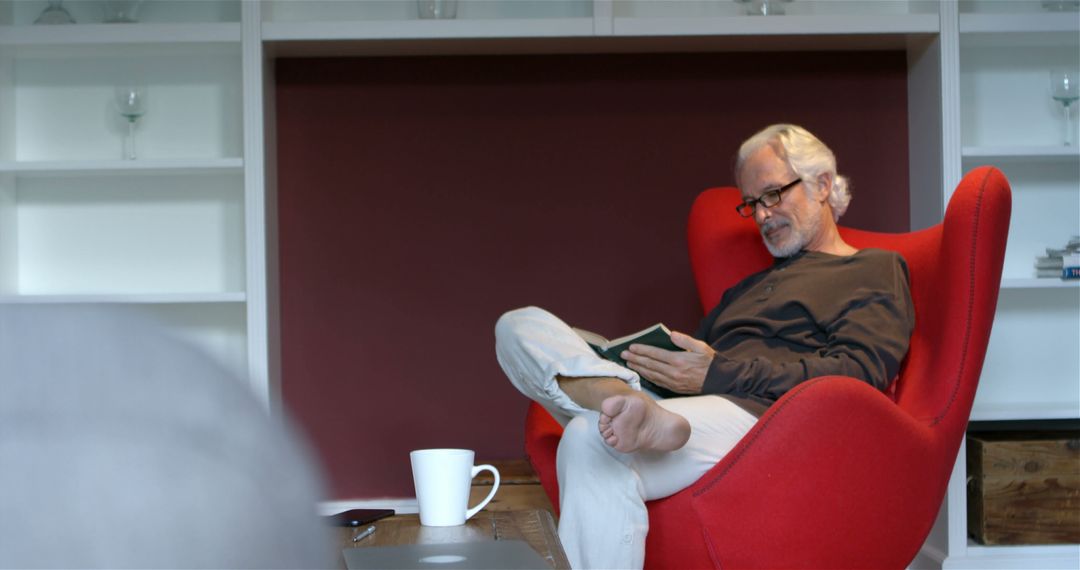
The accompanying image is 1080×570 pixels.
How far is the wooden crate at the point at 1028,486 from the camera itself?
9.20 ft

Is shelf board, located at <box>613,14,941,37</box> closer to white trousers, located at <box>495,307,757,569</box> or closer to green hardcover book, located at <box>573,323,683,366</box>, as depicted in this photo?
green hardcover book, located at <box>573,323,683,366</box>

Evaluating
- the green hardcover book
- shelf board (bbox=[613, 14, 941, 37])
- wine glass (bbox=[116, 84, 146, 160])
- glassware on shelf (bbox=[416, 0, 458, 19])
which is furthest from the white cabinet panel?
the green hardcover book

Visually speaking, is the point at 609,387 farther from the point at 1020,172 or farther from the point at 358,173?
the point at 1020,172

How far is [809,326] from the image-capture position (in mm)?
2393

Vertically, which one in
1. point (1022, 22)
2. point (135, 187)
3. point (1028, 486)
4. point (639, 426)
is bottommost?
point (1028, 486)

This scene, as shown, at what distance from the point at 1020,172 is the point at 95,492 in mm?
3441

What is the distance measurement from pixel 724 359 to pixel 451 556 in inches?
44.6

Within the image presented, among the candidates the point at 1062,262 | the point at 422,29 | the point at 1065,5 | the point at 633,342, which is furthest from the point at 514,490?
the point at 1065,5

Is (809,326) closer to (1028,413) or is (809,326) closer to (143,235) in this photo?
(1028,413)

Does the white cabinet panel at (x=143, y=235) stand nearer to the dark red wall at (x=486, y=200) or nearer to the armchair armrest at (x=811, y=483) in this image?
the dark red wall at (x=486, y=200)

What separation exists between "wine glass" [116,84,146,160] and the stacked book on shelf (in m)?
2.57

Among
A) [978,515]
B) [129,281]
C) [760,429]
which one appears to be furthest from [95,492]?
[129,281]

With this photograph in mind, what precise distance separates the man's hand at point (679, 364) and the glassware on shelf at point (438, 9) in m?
1.30

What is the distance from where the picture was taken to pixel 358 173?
10.9 ft
